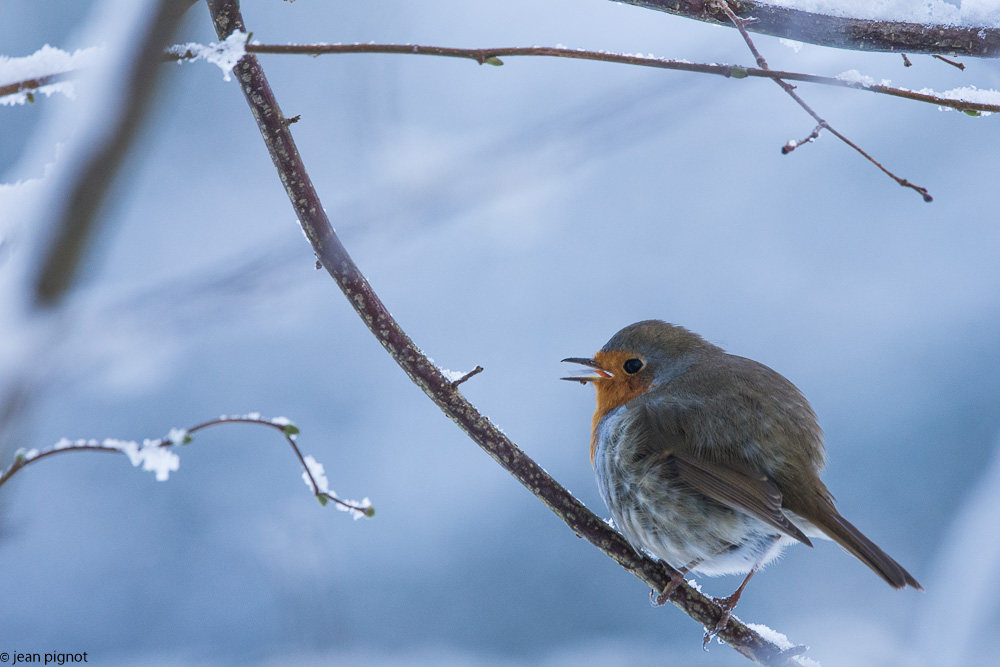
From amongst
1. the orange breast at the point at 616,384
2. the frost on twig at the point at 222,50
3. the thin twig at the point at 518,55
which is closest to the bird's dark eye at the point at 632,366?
the orange breast at the point at 616,384

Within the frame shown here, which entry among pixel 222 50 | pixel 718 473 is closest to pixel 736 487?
pixel 718 473

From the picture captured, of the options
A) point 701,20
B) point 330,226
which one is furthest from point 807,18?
point 330,226

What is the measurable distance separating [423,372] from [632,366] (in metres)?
1.23

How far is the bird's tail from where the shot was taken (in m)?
2.02

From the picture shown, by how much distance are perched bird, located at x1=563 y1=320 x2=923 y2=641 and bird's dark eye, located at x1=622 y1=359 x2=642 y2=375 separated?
0.16 m

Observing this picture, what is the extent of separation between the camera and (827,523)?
2266 mm

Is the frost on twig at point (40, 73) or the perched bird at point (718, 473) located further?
→ the perched bird at point (718, 473)

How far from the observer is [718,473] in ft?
7.96

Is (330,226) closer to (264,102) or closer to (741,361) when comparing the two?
(264,102)

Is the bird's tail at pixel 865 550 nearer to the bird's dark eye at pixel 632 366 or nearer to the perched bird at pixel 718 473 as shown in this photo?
the perched bird at pixel 718 473


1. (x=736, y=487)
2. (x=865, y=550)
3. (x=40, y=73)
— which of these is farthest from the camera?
(x=736, y=487)

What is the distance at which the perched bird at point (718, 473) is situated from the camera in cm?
236

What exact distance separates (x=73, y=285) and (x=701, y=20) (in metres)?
1.71

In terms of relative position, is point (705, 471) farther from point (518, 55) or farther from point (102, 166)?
point (102, 166)
